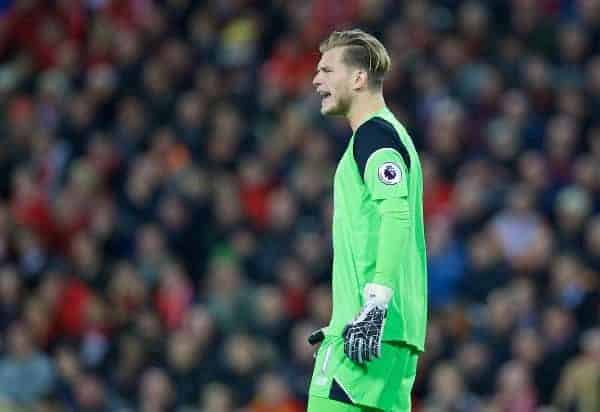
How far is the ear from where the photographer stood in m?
5.66

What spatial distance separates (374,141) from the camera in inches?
217

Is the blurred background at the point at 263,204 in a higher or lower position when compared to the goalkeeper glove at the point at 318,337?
higher

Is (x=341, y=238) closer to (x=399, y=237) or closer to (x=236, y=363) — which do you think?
(x=399, y=237)

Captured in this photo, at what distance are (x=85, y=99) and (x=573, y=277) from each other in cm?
570

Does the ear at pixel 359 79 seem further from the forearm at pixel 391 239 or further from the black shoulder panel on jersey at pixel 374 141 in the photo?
the forearm at pixel 391 239

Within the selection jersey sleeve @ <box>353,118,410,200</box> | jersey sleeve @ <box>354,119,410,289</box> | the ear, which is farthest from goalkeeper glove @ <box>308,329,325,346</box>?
the ear

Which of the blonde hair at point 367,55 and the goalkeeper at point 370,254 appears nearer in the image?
the goalkeeper at point 370,254

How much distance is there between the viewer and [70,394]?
1206cm

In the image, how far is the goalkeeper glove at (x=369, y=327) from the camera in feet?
17.4

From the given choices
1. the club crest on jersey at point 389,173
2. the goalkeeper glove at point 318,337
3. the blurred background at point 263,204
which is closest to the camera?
the club crest on jersey at point 389,173

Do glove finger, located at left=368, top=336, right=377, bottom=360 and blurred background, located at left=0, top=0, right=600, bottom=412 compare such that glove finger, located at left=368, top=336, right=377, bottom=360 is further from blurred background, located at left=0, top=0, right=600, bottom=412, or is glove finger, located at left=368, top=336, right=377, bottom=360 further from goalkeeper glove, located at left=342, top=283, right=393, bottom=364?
blurred background, located at left=0, top=0, right=600, bottom=412

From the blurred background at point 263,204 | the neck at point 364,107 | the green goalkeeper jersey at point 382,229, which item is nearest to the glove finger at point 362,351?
the green goalkeeper jersey at point 382,229

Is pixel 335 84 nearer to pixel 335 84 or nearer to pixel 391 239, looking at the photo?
pixel 335 84

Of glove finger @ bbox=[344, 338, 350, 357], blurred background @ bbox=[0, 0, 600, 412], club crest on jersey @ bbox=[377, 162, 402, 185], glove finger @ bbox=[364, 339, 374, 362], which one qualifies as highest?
blurred background @ bbox=[0, 0, 600, 412]
